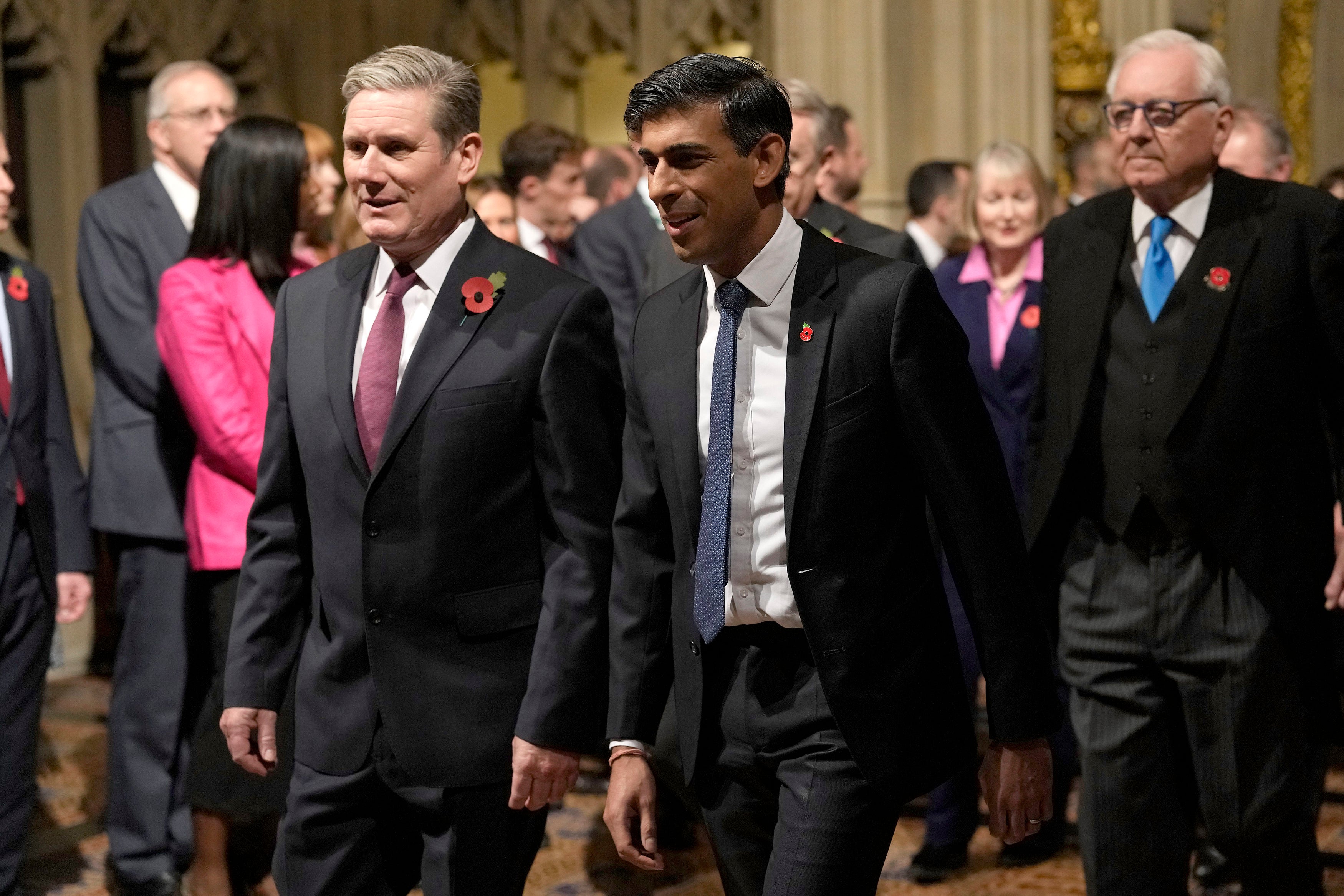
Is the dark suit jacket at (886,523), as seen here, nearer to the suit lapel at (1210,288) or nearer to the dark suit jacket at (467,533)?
the dark suit jacket at (467,533)

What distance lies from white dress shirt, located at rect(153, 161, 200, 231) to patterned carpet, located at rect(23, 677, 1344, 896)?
172cm

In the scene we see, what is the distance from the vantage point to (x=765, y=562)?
7.51 feet

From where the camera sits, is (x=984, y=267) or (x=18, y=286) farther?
(x=984, y=267)

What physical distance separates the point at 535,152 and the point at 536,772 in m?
3.80

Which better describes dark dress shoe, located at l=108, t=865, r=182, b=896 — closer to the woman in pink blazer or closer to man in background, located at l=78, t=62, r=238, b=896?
man in background, located at l=78, t=62, r=238, b=896

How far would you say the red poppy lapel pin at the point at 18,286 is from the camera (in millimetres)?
3898

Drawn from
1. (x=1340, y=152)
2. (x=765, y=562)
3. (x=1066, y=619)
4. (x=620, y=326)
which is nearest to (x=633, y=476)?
(x=765, y=562)

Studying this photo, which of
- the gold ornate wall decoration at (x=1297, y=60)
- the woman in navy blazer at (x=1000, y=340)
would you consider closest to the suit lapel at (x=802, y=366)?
the woman in navy blazer at (x=1000, y=340)

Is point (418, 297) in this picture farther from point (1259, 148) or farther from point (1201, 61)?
point (1259, 148)

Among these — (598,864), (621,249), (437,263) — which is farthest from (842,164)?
(437,263)

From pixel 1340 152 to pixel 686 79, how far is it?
8.62 m

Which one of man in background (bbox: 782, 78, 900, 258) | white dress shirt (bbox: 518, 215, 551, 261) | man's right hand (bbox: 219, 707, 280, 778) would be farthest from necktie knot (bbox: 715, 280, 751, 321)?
white dress shirt (bbox: 518, 215, 551, 261)

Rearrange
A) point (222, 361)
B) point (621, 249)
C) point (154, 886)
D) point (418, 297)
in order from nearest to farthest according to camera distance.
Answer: point (418, 297) < point (222, 361) < point (154, 886) < point (621, 249)

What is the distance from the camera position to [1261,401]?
315cm
